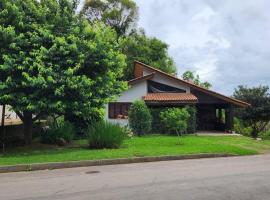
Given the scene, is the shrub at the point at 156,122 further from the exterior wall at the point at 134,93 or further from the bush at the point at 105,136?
the bush at the point at 105,136

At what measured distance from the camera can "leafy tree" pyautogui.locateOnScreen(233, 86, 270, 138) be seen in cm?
3828

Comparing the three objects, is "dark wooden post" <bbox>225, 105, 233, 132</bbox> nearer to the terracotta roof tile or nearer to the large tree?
the terracotta roof tile

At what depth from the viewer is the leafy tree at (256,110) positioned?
38.3 meters

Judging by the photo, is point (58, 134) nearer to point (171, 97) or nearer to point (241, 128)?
point (171, 97)

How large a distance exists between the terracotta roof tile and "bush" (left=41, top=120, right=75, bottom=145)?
9.45m

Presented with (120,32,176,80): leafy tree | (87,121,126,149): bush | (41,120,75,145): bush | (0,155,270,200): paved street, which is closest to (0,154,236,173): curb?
(0,155,270,200): paved street

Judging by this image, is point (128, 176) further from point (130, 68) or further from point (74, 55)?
point (130, 68)

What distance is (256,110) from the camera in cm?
3831

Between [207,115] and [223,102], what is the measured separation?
12.5 feet

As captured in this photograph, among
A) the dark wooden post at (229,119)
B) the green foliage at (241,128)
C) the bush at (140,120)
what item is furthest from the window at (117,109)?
the green foliage at (241,128)

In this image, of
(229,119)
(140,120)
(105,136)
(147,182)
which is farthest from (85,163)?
(229,119)

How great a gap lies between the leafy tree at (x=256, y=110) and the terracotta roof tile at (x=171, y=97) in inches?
396

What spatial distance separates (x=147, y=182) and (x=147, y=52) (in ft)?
124

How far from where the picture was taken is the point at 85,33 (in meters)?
18.0
